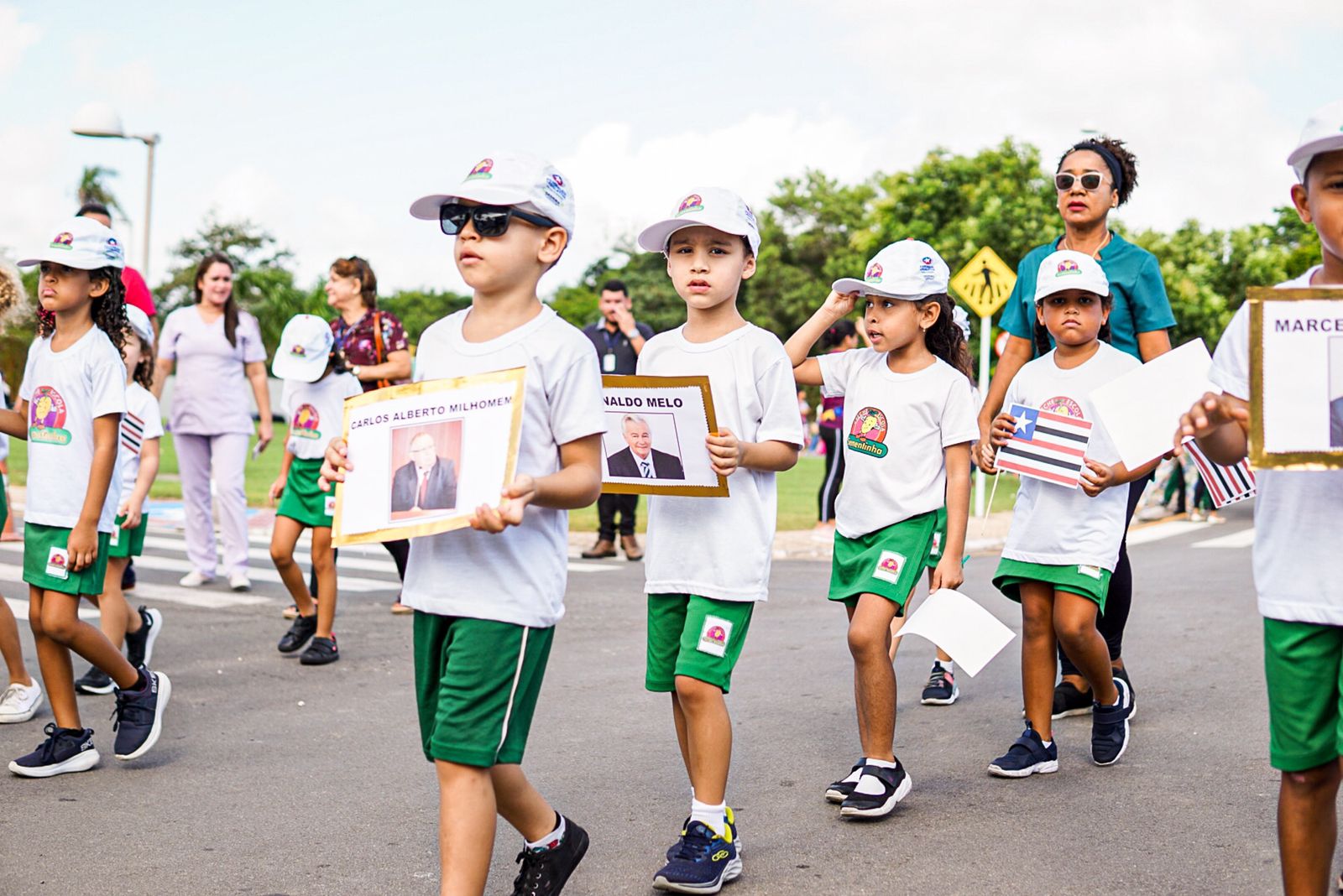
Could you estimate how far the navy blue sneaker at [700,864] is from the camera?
12.6 ft

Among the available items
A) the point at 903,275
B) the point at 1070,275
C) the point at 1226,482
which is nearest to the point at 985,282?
the point at 1070,275

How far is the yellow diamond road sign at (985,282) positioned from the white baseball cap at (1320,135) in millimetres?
11990

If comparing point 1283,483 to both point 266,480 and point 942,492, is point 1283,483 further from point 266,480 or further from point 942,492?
point 266,480

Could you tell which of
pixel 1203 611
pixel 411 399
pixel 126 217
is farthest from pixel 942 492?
pixel 126 217

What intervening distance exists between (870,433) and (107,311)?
2903 mm

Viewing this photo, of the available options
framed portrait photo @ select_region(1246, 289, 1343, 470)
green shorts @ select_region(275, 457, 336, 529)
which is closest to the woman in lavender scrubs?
green shorts @ select_region(275, 457, 336, 529)

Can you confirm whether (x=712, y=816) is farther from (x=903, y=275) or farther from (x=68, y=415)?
(x=68, y=415)

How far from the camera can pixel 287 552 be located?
25.0 ft

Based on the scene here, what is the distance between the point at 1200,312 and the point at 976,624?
1426 inches

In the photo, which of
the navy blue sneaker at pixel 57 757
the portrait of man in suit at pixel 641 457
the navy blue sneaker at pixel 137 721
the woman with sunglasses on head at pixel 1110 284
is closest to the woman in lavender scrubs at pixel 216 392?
the navy blue sneaker at pixel 137 721

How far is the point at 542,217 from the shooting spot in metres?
3.46

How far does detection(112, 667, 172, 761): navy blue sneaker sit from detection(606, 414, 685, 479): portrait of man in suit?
7.71 ft

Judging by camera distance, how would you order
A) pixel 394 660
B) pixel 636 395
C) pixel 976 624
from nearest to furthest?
1. pixel 636 395
2. pixel 976 624
3. pixel 394 660

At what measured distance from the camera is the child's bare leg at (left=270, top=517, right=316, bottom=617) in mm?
7605
